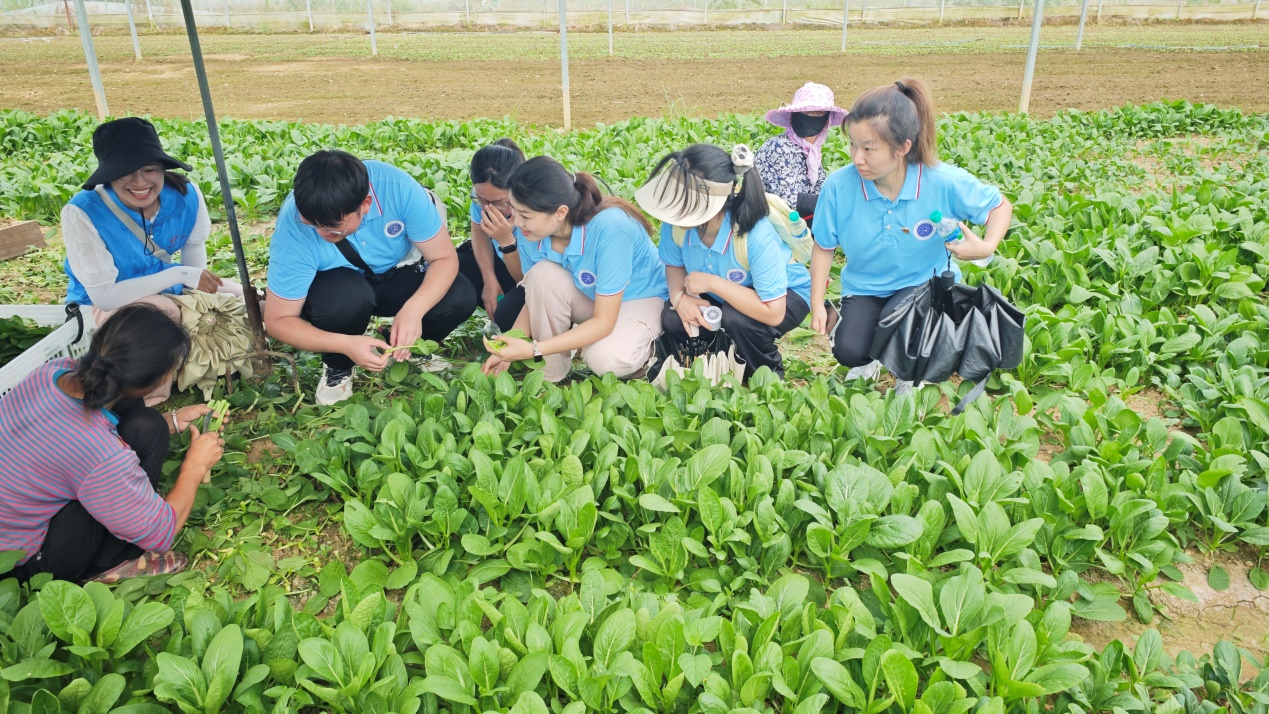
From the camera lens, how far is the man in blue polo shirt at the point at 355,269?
301cm

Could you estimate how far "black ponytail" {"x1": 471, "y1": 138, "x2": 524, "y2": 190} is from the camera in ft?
11.2

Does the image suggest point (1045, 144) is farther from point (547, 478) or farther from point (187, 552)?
point (187, 552)

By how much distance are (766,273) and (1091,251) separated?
2388 millimetres

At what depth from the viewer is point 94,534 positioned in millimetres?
2436

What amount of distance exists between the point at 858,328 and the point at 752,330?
434 mm

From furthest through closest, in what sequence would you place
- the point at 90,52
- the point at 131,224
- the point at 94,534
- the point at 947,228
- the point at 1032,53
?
the point at 1032,53 < the point at 90,52 < the point at 131,224 < the point at 947,228 < the point at 94,534

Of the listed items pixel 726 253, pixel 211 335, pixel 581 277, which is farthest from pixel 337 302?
pixel 726 253

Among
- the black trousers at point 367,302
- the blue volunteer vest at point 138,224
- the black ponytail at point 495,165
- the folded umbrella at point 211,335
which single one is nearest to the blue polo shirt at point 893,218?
the black ponytail at point 495,165

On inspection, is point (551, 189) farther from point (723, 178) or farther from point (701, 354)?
point (701, 354)

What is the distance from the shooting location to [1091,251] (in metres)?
4.64

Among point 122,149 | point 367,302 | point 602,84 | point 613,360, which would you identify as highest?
point 122,149

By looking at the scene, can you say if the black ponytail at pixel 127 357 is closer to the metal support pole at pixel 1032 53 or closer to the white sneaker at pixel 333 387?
the white sneaker at pixel 333 387

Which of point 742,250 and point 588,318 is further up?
point 742,250

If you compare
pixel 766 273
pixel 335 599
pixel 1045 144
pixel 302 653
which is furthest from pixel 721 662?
pixel 1045 144
